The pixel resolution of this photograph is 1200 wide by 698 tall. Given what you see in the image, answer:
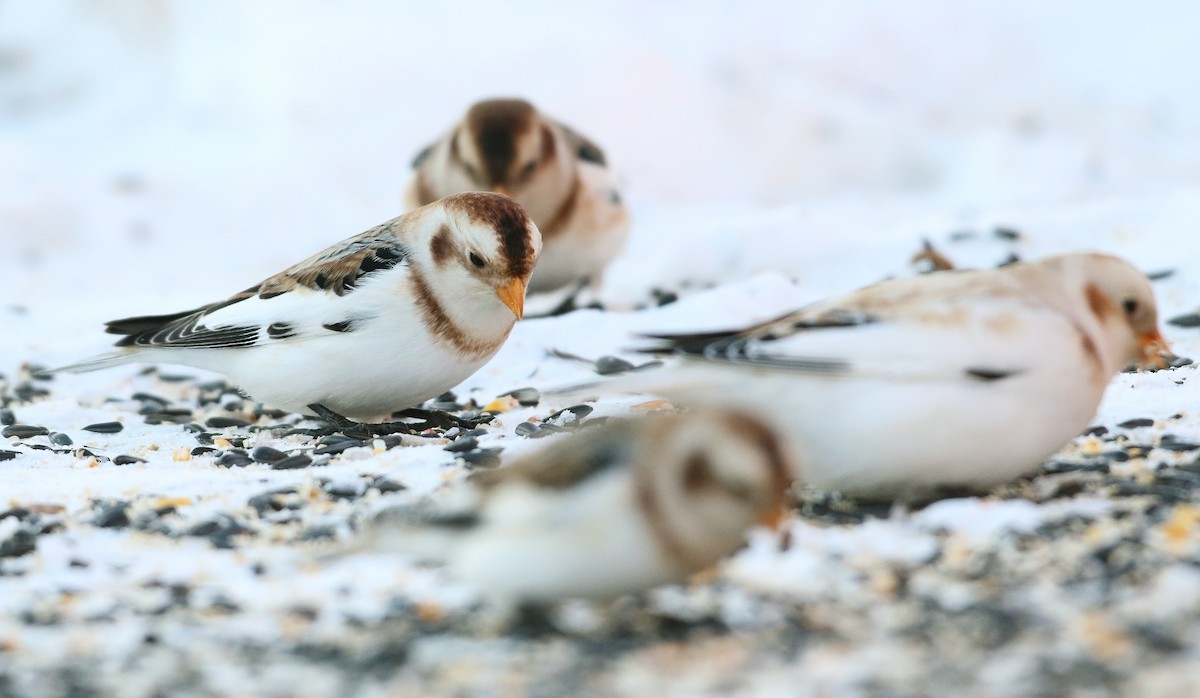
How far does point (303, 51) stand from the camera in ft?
31.0

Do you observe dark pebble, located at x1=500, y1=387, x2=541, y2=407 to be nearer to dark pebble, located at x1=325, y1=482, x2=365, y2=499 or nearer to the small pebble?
the small pebble

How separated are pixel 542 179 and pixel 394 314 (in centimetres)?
208

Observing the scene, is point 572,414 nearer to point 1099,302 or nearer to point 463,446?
point 463,446

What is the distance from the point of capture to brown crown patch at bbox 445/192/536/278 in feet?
12.4

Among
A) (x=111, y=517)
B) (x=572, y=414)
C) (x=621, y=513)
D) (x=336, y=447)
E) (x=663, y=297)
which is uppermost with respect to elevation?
(x=621, y=513)

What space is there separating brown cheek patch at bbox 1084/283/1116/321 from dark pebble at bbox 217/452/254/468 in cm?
208

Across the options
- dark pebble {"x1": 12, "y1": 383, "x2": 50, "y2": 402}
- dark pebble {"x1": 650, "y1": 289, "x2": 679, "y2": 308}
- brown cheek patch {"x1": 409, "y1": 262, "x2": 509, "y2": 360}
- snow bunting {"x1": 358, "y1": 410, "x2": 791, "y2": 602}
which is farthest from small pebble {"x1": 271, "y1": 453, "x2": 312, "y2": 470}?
dark pebble {"x1": 650, "y1": 289, "x2": 679, "y2": 308}

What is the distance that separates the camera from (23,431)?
427 cm

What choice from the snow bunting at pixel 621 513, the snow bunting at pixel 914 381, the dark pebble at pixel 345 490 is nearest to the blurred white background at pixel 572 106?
the dark pebble at pixel 345 490

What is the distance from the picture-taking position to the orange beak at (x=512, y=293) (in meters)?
3.80

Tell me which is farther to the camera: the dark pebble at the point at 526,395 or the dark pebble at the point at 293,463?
the dark pebble at the point at 526,395

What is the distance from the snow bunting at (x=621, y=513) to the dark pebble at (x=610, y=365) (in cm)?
233

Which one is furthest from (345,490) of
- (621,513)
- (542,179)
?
(542,179)

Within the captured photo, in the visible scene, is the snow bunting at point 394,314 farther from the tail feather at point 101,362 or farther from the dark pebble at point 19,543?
the dark pebble at point 19,543
